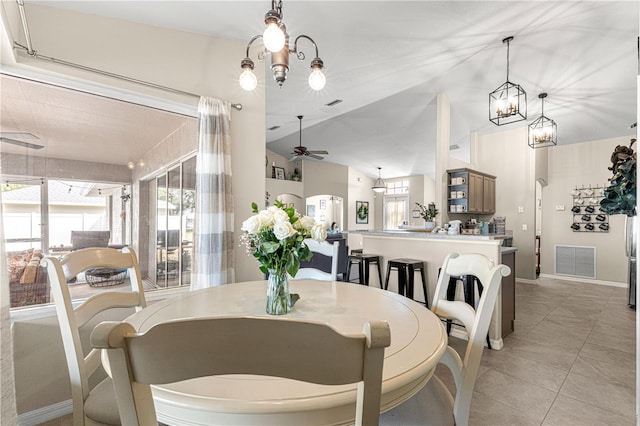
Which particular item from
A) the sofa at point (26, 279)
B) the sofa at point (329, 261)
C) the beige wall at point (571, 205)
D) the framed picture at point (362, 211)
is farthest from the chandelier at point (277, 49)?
the framed picture at point (362, 211)

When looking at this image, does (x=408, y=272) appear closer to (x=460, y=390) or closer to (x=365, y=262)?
(x=365, y=262)

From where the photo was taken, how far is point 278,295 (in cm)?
125

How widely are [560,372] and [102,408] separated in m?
3.09

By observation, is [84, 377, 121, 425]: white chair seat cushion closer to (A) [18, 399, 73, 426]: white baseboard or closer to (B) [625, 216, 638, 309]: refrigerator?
(A) [18, 399, 73, 426]: white baseboard

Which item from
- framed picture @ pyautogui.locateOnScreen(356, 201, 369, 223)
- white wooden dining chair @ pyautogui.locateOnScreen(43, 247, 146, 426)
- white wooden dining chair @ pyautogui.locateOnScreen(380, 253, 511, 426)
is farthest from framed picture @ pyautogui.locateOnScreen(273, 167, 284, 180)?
white wooden dining chair @ pyautogui.locateOnScreen(380, 253, 511, 426)

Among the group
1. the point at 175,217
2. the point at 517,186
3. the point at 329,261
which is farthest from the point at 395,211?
the point at 175,217

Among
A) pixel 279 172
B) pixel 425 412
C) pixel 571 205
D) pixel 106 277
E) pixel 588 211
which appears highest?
pixel 279 172

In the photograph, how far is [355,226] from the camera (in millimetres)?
10102

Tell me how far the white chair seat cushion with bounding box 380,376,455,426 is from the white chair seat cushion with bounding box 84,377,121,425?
986 millimetres

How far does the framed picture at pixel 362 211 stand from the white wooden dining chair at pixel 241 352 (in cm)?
979

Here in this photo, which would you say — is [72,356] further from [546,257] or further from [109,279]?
[546,257]

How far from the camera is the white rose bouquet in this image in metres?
1.20

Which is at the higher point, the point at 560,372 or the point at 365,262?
the point at 365,262

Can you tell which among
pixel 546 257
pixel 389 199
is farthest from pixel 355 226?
pixel 546 257
